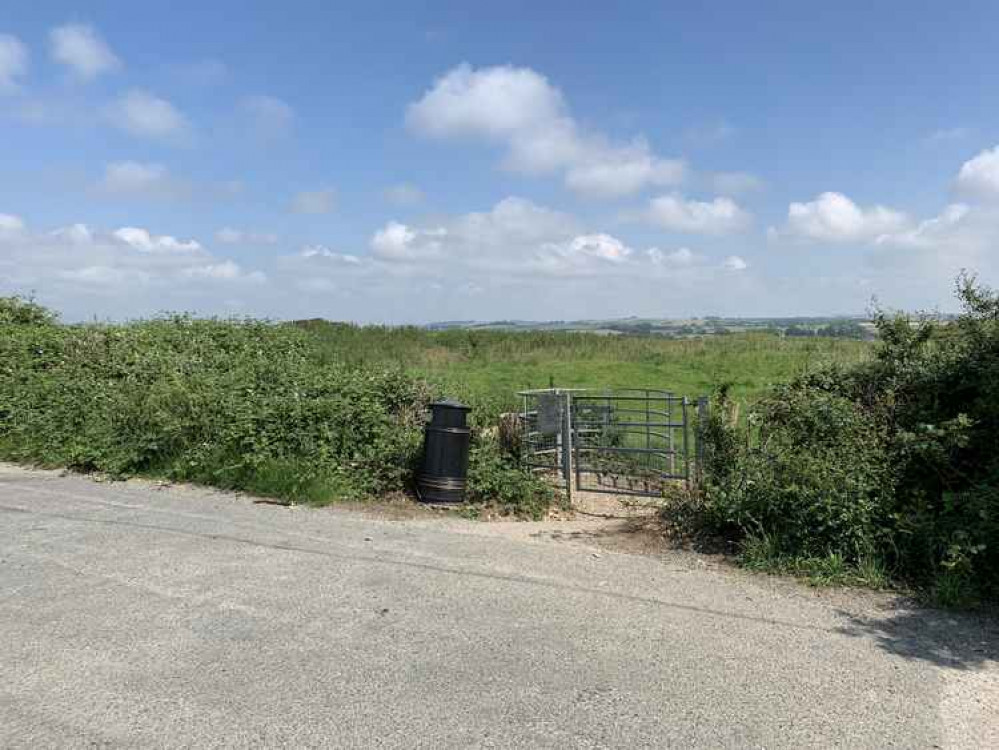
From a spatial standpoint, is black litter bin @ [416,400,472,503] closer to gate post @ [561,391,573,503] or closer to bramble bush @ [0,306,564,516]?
bramble bush @ [0,306,564,516]

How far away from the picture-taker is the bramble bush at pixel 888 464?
19.0 ft

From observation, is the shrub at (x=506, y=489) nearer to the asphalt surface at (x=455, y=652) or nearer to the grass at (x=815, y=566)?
the asphalt surface at (x=455, y=652)

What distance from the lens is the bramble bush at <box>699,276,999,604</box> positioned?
228 inches

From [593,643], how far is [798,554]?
7.92 ft

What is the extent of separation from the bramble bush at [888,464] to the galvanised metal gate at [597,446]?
0.86 meters

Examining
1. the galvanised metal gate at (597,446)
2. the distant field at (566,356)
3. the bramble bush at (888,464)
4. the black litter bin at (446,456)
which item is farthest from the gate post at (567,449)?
the distant field at (566,356)

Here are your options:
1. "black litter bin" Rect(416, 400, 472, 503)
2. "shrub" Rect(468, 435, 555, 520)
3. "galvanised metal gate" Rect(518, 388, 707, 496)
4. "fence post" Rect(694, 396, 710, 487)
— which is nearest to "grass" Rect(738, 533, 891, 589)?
"fence post" Rect(694, 396, 710, 487)

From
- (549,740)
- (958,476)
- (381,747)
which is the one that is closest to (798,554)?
(958,476)

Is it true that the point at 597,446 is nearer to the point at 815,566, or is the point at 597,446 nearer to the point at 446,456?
the point at 446,456

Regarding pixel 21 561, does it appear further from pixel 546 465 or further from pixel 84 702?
pixel 546 465

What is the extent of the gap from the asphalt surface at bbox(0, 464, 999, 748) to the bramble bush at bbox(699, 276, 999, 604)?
0.57 metres

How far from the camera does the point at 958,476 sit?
6.22 meters

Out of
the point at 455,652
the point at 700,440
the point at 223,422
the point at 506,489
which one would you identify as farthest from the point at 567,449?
the point at 455,652

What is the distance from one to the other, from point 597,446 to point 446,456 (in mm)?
2821
